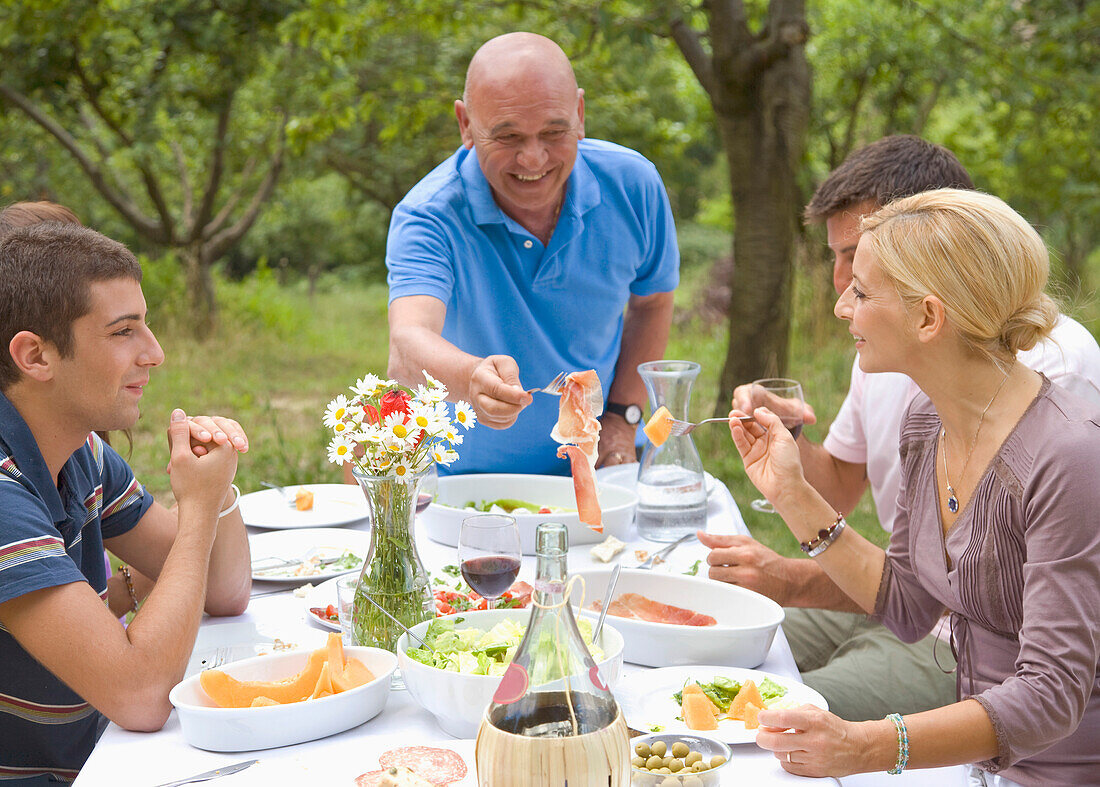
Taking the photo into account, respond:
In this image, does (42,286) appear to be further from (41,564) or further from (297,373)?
(297,373)

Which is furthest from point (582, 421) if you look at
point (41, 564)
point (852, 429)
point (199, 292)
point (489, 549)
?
point (199, 292)

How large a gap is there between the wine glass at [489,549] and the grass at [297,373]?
3.84 m

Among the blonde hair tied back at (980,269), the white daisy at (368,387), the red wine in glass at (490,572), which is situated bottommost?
the red wine in glass at (490,572)

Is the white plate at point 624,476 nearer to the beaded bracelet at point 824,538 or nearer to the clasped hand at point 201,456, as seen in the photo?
the beaded bracelet at point 824,538

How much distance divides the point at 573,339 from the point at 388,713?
197cm

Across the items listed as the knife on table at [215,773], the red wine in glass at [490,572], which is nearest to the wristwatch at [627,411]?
the red wine in glass at [490,572]

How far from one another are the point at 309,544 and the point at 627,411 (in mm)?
1386

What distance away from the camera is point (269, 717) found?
1675 mm

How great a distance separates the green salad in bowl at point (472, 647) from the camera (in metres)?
1.74

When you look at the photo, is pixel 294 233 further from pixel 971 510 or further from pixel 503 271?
pixel 971 510

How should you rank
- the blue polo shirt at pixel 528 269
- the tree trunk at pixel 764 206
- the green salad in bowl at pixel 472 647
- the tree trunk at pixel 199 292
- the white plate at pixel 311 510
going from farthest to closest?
the tree trunk at pixel 199 292 → the tree trunk at pixel 764 206 → the blue polo shirt at pixel 528 269 → the white plate at pixel 311 510 → the green salad in bowl at pixel 472 647

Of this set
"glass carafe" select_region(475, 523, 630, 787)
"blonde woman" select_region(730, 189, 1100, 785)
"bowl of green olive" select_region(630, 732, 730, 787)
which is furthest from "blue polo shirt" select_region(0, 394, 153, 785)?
"blonde woman" select_region(730, 189, 1100, 785)

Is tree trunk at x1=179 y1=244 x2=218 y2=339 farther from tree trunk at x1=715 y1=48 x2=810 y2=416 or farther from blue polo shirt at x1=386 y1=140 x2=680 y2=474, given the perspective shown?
blue polo shirt at x1=386 y1=140 x2=680 y2=474

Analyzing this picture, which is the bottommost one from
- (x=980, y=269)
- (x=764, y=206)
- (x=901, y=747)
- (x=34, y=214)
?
(x=901, y=747)
